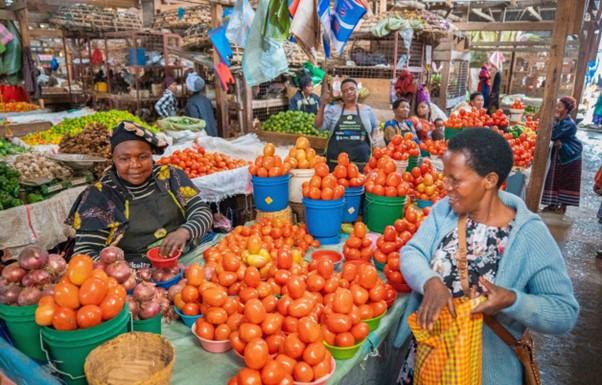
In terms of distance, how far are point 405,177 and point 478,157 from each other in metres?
2.13

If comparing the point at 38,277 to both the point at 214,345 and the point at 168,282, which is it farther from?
the point at 214,345

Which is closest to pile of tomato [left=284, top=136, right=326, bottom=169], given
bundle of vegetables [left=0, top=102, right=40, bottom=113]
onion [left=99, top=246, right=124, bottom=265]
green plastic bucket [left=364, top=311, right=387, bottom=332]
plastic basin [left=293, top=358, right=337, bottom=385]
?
green plastic bucket [left=364, top=311, right=387, bottom=332]

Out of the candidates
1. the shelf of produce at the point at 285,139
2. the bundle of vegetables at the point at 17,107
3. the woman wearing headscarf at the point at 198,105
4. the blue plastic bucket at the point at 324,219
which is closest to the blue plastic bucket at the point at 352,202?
the blue plastic bucket at the point at 324,219

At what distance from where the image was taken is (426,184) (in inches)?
150

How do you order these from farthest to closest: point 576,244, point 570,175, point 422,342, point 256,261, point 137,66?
point 137,66 < point 570,175 < point 576,244 < point 256,261 < point 422,342

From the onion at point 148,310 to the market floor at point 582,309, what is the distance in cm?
349

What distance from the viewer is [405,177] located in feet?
13.0

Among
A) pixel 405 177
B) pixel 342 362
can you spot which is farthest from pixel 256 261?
pixel 405 177

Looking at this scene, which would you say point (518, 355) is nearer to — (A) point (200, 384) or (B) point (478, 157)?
(B) point (478, 157)

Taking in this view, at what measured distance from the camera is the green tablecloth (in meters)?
1.74

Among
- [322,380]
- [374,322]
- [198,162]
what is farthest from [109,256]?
[198,162]

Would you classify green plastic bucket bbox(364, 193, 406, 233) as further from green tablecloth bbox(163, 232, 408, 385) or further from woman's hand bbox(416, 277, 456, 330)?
woman's hand bbox(416, 277, 456, 330)

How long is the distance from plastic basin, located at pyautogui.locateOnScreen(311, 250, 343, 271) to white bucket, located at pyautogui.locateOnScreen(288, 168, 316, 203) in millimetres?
Result: 720

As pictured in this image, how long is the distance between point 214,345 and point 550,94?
5.16 m
